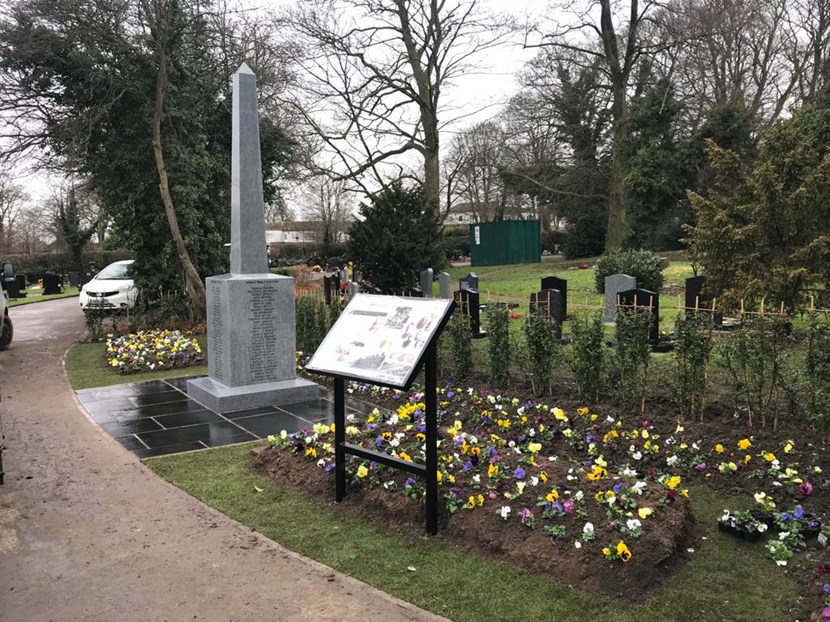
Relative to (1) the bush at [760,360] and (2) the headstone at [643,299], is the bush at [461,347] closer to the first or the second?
(2) the headstone at [643,299]

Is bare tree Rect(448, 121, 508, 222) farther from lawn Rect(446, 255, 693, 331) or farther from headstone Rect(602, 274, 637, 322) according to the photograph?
headstone Rect(602, 274, 637, 322)

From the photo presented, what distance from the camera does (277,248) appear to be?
148 feet

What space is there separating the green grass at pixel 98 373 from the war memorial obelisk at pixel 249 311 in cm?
225

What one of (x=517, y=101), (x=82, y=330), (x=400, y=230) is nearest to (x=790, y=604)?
(x=400, y=230)

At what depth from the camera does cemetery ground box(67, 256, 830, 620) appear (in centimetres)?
357

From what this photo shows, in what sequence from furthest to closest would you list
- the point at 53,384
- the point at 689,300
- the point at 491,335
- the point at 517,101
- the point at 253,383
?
the point at 517,101 → the point at 689,300 → the point at 53,384 → the point at 253,383 → the point at 491,335

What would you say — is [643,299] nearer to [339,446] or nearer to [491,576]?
[339,446]

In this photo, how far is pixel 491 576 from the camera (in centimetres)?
380

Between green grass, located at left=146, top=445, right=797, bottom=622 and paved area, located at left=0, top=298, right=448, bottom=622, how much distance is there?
0.15 meters

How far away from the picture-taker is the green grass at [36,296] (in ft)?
85.4

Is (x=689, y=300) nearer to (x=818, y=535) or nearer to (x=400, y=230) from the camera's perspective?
(x=400, y=230)

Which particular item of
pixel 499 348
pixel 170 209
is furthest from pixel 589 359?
pixel 170 209

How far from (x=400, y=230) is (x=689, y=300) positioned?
7.30 meters

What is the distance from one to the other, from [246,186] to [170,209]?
312 inches
